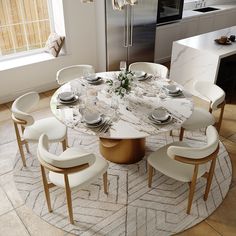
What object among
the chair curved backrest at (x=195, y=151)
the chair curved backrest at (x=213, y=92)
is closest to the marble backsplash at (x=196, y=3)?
the chair curved backrest at (x=213, y=92)

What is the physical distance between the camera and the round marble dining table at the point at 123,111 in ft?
8.03

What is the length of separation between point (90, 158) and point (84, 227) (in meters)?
0.70

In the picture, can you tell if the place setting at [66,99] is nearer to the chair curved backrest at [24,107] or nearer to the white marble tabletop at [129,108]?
the white marble tabletop at [129,108]

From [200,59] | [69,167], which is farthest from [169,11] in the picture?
[69,167]

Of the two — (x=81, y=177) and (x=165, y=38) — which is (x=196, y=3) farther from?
(x=81, y=177)

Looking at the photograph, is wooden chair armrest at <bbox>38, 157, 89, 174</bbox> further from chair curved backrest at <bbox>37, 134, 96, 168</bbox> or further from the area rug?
the area rug

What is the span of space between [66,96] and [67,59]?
2071 millimetres

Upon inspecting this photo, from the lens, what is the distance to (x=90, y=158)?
2.21 metres

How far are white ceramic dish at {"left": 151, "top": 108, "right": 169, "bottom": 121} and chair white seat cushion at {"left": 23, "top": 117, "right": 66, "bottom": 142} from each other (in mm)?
959

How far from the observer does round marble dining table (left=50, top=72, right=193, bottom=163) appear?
2447mm

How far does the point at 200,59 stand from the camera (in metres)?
4.19

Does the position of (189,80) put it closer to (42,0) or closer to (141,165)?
(141,165)

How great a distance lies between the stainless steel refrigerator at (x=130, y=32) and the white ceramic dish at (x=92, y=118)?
2.47 meters

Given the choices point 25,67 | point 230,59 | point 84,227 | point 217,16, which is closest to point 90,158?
point 84,227
